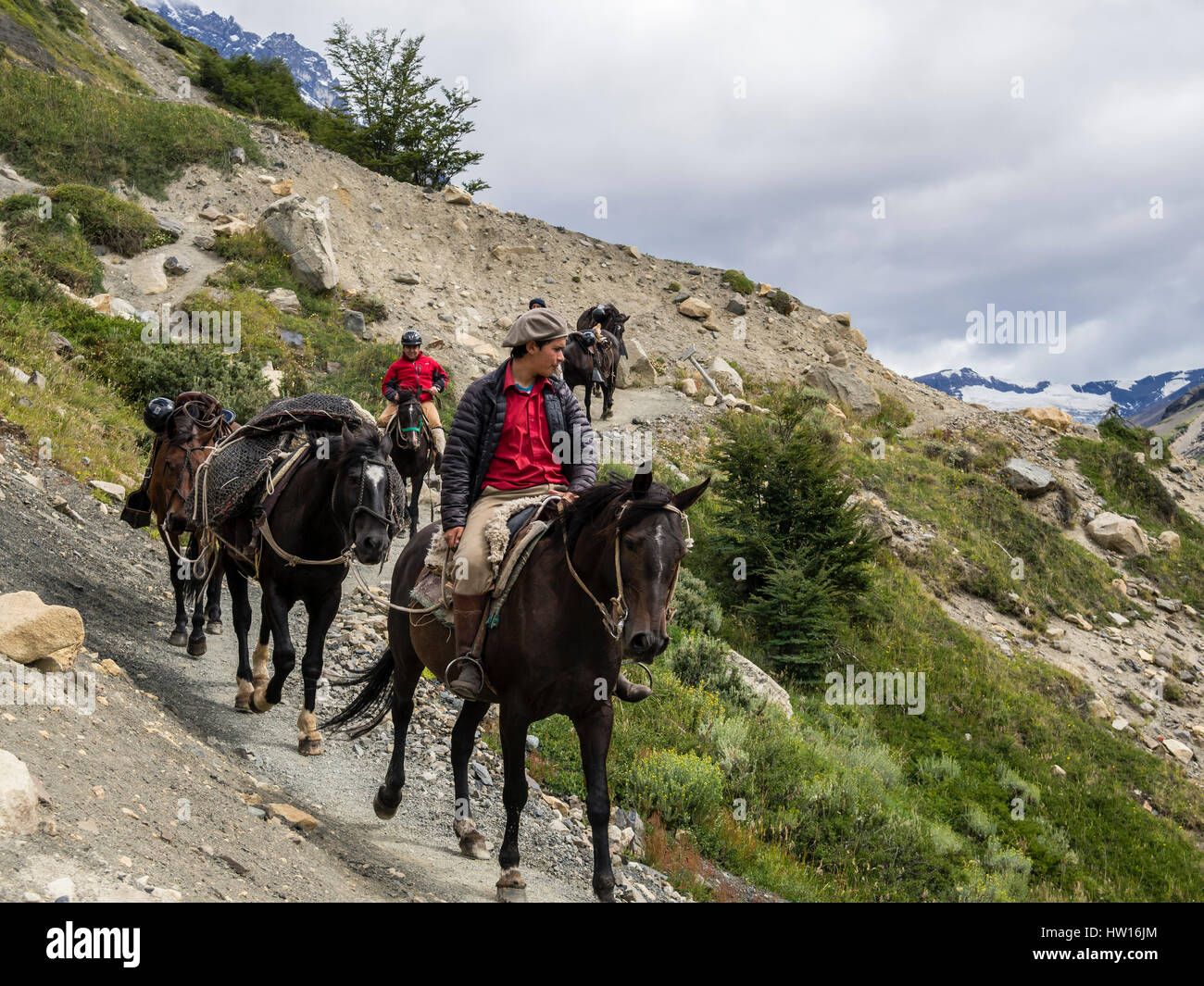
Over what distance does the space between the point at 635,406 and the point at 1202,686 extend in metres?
17.2

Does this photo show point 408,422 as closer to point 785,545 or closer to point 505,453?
point 505,453

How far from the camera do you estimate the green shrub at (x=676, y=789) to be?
8.14 meters

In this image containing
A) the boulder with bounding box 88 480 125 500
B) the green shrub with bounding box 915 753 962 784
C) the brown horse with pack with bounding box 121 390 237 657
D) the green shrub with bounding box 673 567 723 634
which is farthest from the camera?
the green shrub with bounding box 673 567 723 634

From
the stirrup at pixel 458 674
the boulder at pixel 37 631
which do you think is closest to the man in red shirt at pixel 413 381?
the boulder at pixel 37 631

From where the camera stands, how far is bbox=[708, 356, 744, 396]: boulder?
32594 mm

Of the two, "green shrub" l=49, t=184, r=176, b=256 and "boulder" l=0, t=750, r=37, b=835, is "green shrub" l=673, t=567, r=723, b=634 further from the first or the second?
"green shrub" l=49, t=184, r=176, b=256

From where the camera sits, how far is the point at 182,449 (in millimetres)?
9609

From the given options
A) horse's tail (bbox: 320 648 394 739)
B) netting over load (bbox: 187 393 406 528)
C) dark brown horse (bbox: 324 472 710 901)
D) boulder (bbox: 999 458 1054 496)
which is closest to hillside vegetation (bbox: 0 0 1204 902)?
boulder (bbox: 999 458 1054 496)

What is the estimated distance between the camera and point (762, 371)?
3666 cm

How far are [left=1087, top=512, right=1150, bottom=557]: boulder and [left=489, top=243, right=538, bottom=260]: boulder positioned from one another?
25.6 m

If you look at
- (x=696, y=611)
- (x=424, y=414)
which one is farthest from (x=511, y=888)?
(x=696, y=611)
